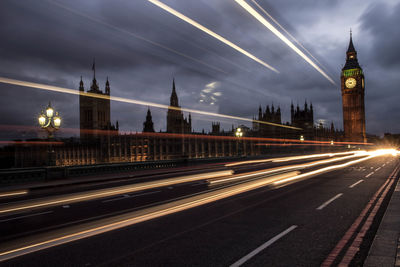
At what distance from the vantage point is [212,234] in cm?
746

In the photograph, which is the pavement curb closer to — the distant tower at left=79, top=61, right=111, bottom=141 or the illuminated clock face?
the distant tower at left=79, top=61, right=111, bottom=141

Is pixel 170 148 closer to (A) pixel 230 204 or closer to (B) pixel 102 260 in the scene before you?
(A) pixel 230 204

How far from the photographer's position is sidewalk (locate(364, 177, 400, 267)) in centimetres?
522

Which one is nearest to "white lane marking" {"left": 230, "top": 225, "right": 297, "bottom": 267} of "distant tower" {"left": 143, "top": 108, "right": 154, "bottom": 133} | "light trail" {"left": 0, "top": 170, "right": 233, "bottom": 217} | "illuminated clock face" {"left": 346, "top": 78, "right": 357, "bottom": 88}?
"light trail" {"left": 0, "top": 170, "right": 233, "bottom": 217}

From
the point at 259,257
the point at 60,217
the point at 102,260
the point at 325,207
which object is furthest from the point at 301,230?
the point at 60,217

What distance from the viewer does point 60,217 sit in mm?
9453

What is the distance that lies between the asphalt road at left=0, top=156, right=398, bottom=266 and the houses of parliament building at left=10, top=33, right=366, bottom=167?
73.9 ft

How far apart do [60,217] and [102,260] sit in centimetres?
446

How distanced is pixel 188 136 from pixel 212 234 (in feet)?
200

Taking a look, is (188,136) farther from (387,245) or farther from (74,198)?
(387,245)

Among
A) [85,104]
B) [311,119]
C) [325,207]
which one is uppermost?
[85,104]

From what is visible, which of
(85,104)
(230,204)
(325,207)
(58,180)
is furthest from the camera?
(85,104)

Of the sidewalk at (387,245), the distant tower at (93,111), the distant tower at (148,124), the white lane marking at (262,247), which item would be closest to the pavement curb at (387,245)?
the sidewalk at (387,245)

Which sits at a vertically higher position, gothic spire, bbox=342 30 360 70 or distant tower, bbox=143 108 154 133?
gothic spire, bbox=342 30 360 70
